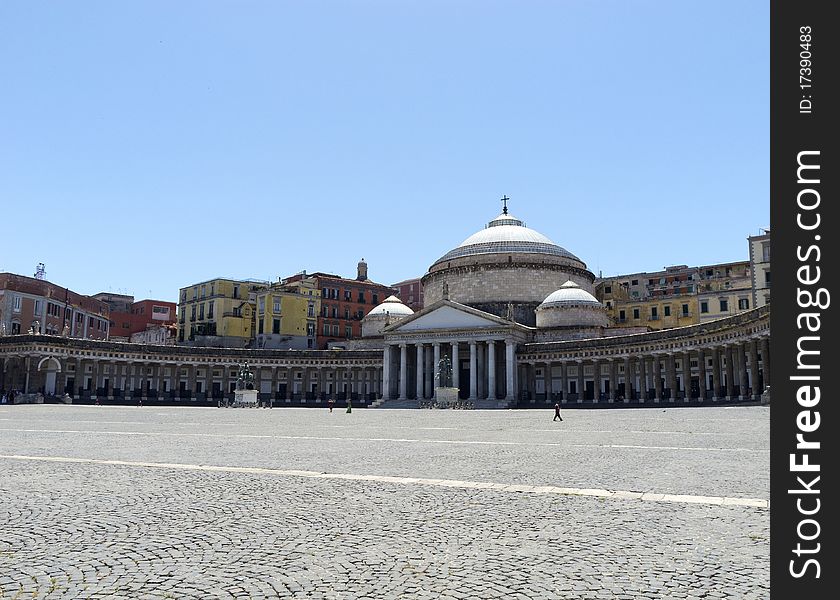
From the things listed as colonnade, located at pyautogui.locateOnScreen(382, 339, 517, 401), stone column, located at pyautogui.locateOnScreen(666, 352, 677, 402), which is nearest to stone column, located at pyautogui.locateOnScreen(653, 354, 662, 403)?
stone column, located at pyautogui.locateOnScreen(666, 352, 677, 402)

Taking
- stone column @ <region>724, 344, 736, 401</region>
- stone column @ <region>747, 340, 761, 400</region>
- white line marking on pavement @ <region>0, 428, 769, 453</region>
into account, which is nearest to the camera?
white line marking on pavement @ <region>0, 428, 769, 453</region>

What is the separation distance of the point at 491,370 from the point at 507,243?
22.0 meters

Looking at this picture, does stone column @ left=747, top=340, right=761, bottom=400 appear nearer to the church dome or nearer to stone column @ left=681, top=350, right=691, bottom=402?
stone column @ left=681, top=350, right=691, bottom=402

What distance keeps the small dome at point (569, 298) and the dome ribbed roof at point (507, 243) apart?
31.6ft

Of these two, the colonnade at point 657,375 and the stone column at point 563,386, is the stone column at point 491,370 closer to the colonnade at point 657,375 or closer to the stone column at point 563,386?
the colonnade at point 657,375

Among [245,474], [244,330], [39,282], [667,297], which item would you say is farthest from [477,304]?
[245,474]

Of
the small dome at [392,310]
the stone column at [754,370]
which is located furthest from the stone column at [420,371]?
the stone column at [754,370]

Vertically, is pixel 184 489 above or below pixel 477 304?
below

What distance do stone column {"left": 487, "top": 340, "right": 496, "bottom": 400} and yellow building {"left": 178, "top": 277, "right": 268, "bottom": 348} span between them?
36.2 meters

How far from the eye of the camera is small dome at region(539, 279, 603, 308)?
77.8 m

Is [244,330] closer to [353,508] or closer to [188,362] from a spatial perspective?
[188,362]

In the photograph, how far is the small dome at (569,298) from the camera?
77.8 m

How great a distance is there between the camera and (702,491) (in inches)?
435
